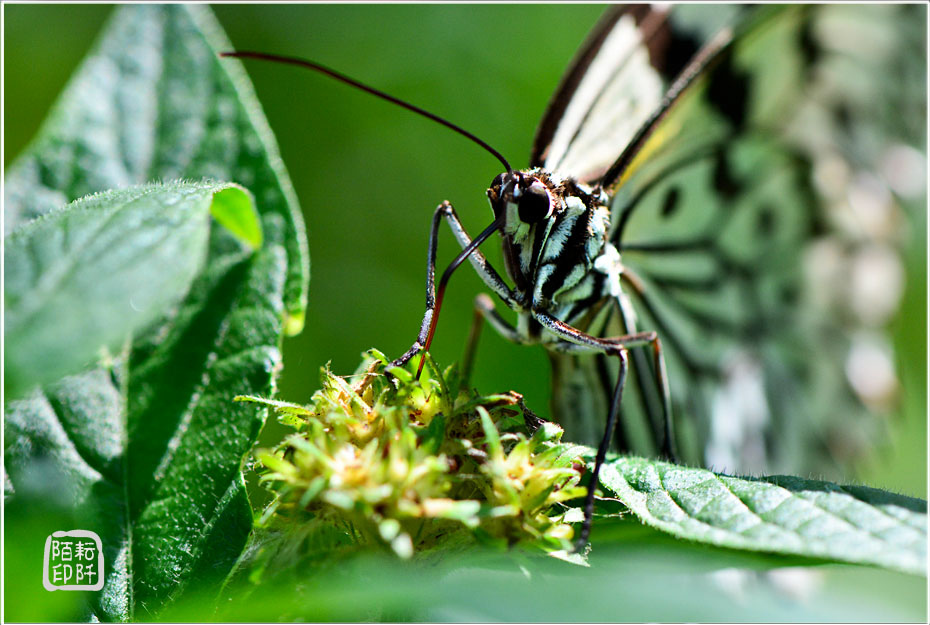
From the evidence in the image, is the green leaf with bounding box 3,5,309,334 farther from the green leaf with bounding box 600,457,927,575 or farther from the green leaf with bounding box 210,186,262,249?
the green leaf with bounding box 600,457,927,575

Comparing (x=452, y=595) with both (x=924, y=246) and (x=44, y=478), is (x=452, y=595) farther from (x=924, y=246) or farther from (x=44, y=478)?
(x=924, y=246)

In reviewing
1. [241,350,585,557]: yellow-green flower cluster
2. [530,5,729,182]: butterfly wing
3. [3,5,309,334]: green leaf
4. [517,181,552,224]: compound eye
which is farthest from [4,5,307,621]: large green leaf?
[530,5,729,182]: butterfly wing

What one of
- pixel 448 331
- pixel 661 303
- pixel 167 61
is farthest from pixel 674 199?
pixel 167 61
